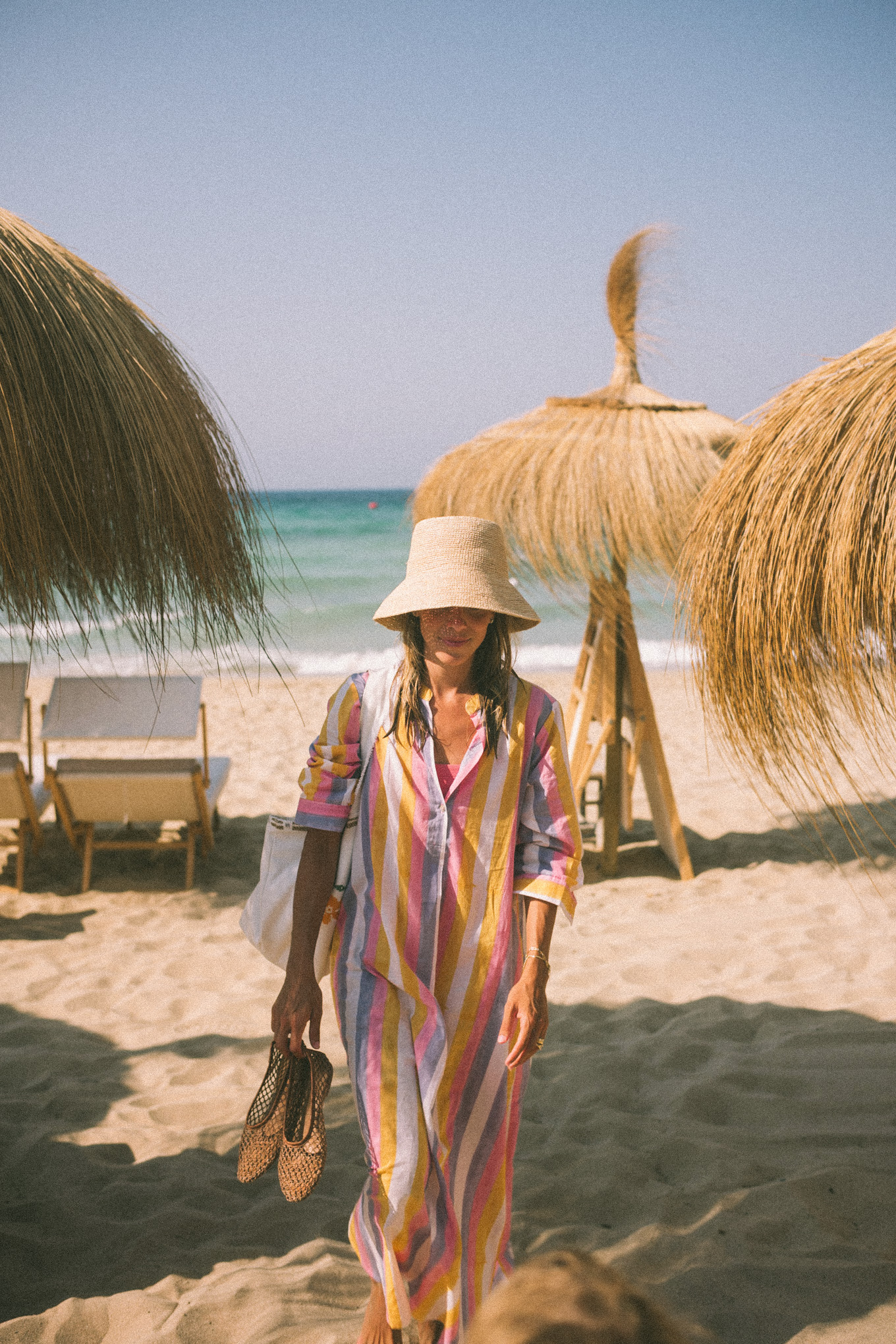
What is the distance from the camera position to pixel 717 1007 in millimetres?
3541

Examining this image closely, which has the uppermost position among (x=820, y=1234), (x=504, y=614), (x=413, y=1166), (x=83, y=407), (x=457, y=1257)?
(x=83, y=407)

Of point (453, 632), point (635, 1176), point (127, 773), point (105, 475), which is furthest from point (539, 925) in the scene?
point (127, 773)

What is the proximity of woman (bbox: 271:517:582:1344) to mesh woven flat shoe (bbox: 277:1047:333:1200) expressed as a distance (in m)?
0.07

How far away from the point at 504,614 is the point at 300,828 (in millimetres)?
626

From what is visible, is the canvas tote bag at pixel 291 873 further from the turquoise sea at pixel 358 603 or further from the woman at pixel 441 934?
the turquoise sea at pixel 358 603

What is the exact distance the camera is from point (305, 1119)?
6.30 feet

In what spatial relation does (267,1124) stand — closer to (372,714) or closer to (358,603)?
(372,714)

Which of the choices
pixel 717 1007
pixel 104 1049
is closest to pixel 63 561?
pixel 104 1049

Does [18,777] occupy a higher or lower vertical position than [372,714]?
lower

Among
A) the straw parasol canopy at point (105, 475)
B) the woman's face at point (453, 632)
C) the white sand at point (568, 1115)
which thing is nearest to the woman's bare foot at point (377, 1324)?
the white sand at point (568, 1115)

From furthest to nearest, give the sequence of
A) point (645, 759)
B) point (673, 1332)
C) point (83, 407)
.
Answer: point (645, 759) → point (83, 407) → point (673, 1332)

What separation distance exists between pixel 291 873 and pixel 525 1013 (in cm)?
56

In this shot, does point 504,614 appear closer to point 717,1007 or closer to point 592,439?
point 717,1007

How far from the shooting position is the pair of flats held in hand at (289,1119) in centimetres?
190
